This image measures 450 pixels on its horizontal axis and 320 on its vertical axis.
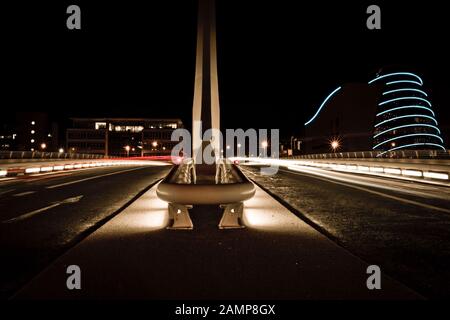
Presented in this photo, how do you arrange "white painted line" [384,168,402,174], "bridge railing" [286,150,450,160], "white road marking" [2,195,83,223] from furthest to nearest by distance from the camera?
"bridge railing" [286,150,450,160] < "white painted line" [384,168,402,174] < "white road marking" [2,195,83,223]

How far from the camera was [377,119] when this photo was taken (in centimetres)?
11256

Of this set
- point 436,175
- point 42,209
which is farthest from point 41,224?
point 436,175

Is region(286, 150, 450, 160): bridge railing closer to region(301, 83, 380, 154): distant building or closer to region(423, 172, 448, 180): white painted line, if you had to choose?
region(423, 172, 448, 180): white painted line

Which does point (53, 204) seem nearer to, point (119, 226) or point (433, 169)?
point (119, 226)

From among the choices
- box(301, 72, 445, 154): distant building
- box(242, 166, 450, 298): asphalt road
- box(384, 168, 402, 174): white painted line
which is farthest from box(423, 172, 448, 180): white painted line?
box(301, 72, 445, 154): distant building

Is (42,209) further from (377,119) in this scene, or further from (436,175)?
(377,119)

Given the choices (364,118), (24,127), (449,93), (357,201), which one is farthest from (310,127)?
(357,201)

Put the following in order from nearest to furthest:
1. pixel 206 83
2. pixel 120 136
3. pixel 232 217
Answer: pixel 232 217
pixel 206 83
pixel 120 136

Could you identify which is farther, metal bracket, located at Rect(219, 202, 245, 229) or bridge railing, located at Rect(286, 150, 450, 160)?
bridge railing, located at Rect(286, 150, 450, 160)

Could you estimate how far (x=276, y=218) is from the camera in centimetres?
902

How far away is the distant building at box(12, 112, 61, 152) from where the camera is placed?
125312mm

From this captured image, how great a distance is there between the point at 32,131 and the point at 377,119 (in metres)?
110

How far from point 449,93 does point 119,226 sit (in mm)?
136065

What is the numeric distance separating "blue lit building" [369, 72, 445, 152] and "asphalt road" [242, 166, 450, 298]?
294 ft
